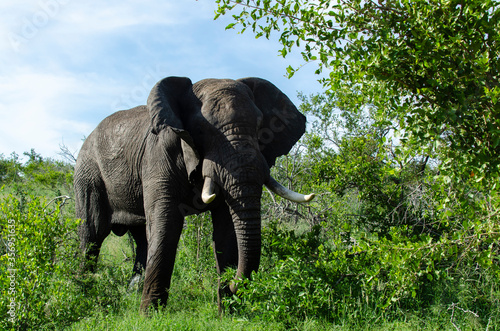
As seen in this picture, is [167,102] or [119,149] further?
[119,149]

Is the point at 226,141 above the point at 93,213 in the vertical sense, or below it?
above

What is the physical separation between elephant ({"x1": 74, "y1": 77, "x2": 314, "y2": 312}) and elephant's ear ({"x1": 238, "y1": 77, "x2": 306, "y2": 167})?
0.04ft

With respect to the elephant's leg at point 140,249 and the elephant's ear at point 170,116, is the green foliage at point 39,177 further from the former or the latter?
the elephant's ear at point 170,116

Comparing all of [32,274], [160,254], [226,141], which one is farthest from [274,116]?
[32,274]

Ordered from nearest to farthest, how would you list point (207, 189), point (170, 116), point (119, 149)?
1. point (207, 189)
2. point (170, 116)
3. point (119, 149)

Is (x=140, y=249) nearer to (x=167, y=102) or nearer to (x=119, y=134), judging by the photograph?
(x=119, y=134)

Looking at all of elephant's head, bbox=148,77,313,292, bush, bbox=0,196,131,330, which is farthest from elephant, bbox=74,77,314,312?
bush, bbox=0,196,131,330

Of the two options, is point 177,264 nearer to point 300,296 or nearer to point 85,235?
point 85,235

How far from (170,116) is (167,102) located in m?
0.24

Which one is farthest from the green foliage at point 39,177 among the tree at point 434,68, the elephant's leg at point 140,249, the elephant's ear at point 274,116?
the tree at point 434,68

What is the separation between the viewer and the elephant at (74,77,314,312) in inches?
205

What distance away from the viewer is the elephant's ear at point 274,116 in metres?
6.58

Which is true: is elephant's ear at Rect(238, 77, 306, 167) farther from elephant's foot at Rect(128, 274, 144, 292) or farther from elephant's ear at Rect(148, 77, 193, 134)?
elephant's foot at Rect(128, 274, 144, 292)

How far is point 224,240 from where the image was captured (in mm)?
6156
